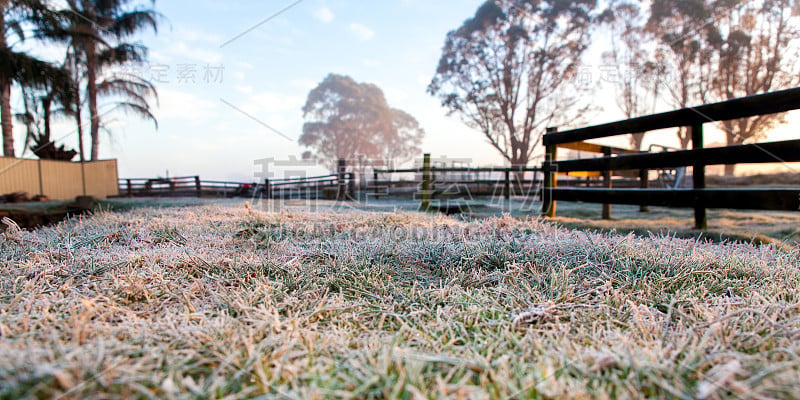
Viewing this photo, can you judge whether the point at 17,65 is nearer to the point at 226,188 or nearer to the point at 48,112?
the point at 48,112

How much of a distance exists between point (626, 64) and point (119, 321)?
21.8 m

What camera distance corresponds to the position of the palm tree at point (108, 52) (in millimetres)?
14977

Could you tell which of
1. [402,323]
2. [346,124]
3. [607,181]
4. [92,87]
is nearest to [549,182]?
[607,181]

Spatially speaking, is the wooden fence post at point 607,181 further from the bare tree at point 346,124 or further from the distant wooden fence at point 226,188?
the bare tree at point 346,124

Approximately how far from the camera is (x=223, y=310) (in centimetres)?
105

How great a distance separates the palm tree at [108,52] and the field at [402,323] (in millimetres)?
18435

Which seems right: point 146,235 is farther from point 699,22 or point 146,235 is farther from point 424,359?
point 699,22

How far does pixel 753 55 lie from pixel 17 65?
28.7 m

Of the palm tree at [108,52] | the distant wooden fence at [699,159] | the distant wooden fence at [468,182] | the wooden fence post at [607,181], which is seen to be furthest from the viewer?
the palm tree at [108,52]

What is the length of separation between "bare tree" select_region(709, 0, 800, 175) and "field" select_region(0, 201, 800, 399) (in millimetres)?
18478

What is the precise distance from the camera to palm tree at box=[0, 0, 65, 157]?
1112cm

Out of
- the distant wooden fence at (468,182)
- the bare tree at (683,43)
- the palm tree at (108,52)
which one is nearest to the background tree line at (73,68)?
the palm tree at (108,52)

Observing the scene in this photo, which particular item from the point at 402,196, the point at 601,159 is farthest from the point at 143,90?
the point at 601,159

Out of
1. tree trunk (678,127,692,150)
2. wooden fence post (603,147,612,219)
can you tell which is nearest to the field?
wooden fence post (603,147,612,219)
